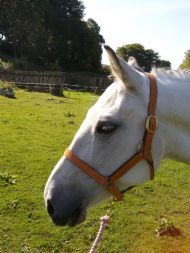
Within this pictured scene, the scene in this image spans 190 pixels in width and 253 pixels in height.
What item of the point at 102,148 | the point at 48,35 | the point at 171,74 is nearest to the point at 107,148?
the point at 102,148

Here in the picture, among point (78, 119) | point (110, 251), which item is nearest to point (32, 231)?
point (110, 251)

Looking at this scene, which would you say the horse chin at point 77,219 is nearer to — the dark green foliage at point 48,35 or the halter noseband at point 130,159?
the halter noseband at point 130,159

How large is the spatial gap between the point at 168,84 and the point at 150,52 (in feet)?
162

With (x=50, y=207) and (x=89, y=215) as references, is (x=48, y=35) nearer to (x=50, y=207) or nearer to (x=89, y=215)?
(x=89, y=215)

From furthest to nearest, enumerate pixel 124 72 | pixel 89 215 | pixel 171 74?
1. pixel 89 215
2. pixel 171 74
3. pixel 124 72

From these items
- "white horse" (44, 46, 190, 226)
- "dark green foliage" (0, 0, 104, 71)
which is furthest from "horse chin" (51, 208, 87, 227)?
"dark green foliage" (0, 0, 104, 71)

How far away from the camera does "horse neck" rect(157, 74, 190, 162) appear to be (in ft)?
9.67

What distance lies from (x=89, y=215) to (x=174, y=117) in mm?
3666

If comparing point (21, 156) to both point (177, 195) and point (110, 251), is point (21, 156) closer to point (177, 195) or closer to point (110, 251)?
point (177, 195)

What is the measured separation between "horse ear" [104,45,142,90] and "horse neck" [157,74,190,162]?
0.78ft

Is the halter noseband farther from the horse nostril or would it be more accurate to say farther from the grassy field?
the grassy field

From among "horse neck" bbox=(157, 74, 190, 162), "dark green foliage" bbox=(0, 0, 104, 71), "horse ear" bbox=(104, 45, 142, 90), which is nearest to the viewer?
"horse ear" bbox=(104, 45, 142, 90)

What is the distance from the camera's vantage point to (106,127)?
9.07ft

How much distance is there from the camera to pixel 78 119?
1633 centimetres
